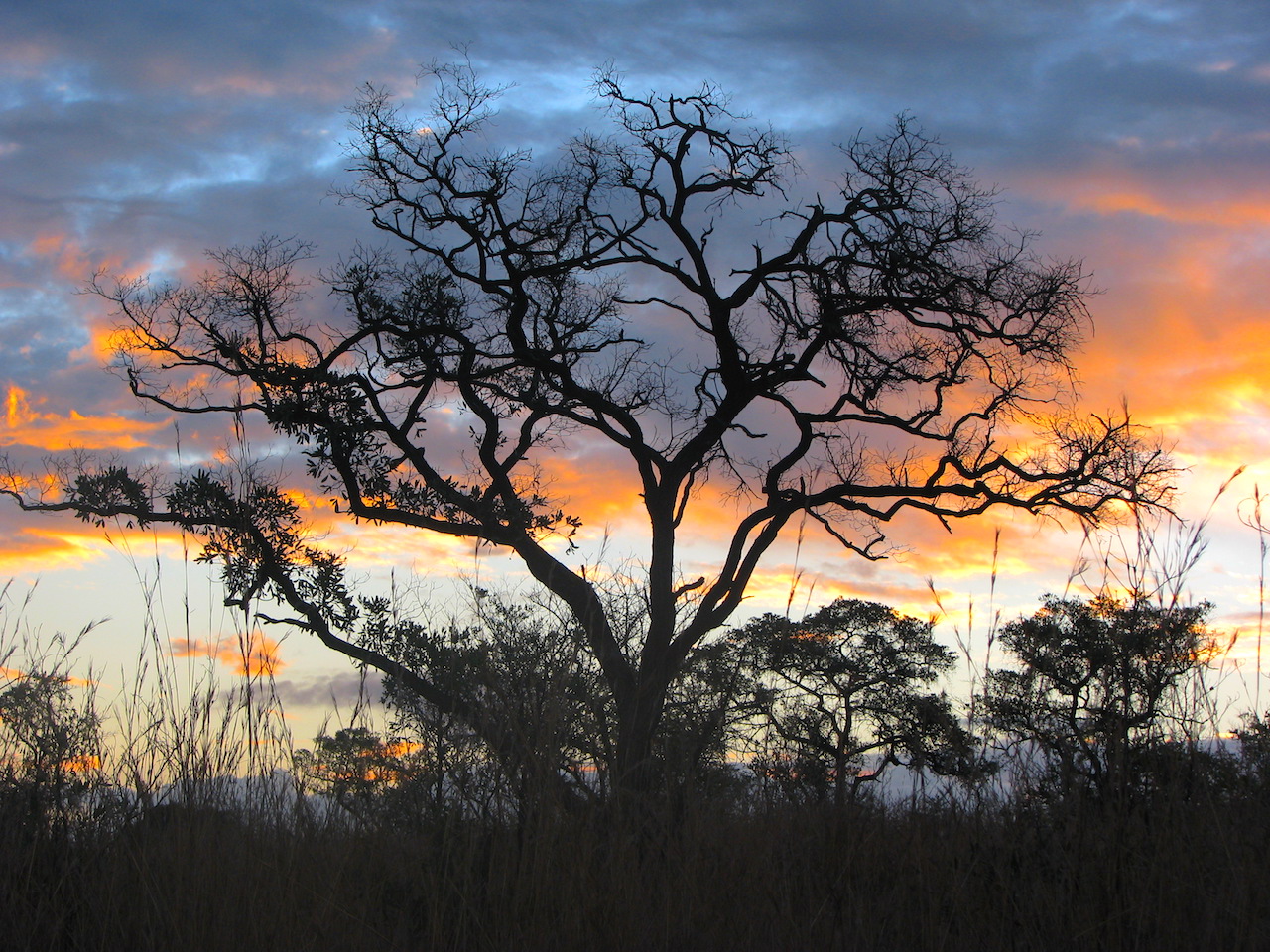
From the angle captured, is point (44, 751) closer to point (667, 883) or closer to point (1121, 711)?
point (667, 883)

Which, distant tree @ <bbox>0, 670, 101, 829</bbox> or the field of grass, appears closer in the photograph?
the field of grass

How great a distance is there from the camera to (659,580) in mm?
10609

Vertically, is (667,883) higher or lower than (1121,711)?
lower

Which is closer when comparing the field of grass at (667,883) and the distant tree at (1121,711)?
the field of grass at (667,883)

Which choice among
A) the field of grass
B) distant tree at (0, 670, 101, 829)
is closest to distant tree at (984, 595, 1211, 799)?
the field of grass

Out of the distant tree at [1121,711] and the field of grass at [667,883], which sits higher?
the distant tree at [1121,711]

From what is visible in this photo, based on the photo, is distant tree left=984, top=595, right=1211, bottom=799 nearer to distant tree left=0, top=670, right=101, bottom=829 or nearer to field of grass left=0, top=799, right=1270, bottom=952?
field of grass left=0, top=799, right=1270, bottom=952

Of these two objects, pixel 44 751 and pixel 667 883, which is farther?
pixel 44 751

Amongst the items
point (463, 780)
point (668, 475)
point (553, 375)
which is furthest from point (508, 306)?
point (463, 780)

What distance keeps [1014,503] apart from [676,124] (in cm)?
662

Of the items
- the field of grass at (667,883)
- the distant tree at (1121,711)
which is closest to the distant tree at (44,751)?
the field of grass at (667,883)

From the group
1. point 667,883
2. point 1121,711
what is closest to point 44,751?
point 667,883

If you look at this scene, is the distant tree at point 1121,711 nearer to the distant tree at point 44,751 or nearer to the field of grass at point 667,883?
the field of grass at point 667,883

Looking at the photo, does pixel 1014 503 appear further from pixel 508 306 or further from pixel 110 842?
pixel 110 842
